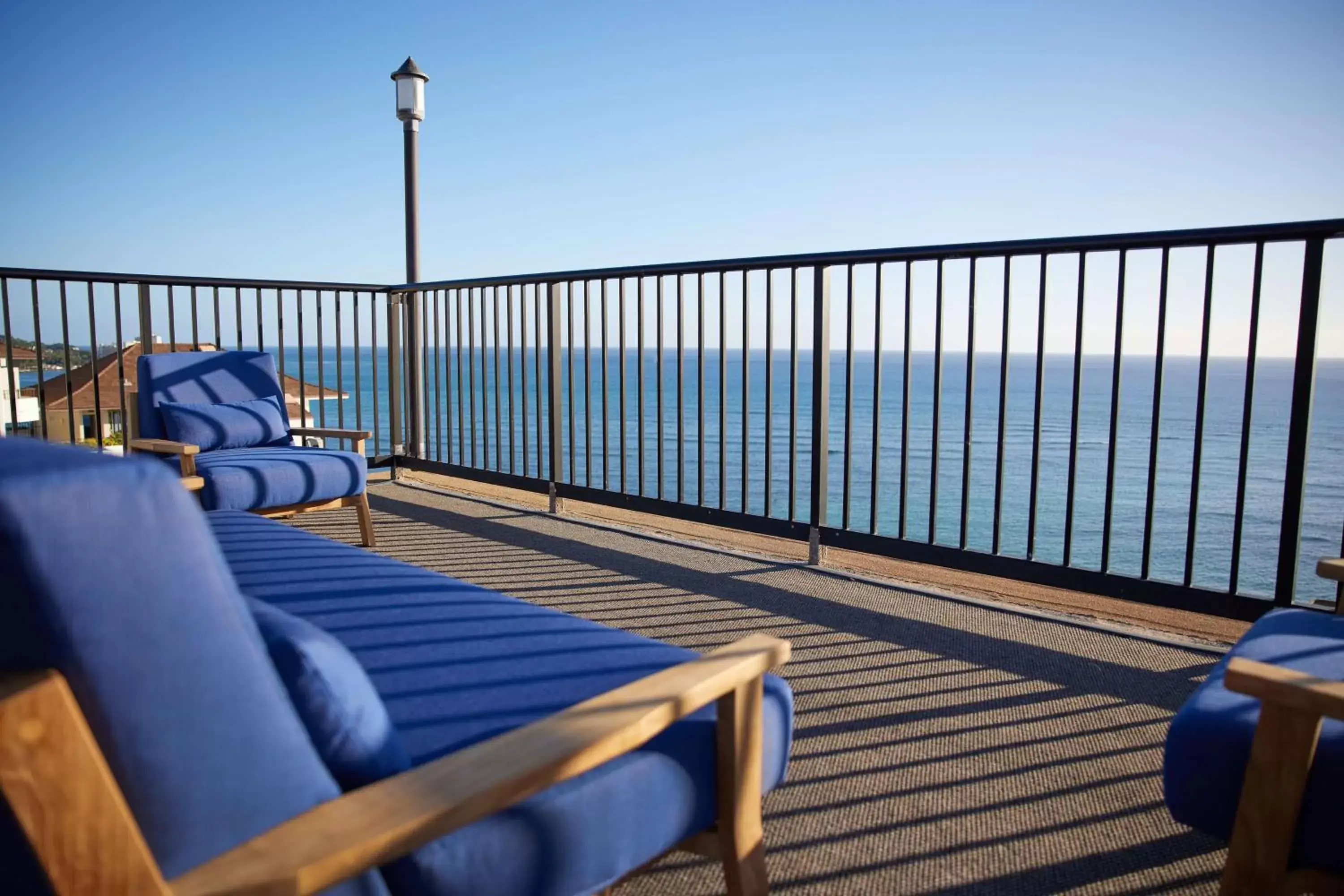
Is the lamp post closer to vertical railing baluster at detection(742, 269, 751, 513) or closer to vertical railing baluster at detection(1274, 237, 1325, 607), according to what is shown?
vertical railing baluster at detection(742, 269, 751, 513)

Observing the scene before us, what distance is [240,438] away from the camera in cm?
356

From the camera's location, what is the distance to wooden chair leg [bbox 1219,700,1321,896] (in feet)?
3.25

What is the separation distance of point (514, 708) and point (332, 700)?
332 mm

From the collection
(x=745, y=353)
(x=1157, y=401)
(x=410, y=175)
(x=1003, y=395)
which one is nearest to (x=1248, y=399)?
(x=1157, y=401)

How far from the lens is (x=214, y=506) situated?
9.67 ft

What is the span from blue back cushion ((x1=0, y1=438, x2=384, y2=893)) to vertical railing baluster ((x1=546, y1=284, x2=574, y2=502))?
3.34 m

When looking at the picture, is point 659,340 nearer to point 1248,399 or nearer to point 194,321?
point 1248,399

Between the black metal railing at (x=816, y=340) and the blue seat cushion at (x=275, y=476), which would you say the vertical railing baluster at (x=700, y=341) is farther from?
the blue seat cushion at (x=275, y=476)

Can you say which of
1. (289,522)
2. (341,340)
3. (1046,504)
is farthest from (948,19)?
(289,522)

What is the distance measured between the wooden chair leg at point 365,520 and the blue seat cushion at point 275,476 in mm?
37

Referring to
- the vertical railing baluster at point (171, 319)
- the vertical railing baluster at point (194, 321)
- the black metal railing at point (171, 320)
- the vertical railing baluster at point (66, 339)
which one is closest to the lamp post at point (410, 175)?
the black metal railing at point (171, 320)

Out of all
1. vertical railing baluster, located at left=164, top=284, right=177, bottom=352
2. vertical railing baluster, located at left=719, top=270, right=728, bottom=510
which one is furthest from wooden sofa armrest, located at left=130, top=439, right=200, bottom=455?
vertical railing baluster, located at left=719, top=270, right=728, bottom=510

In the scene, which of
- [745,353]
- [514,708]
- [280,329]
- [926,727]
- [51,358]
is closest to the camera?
[514,708]

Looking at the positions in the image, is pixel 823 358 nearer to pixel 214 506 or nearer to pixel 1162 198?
pixel 214 506
